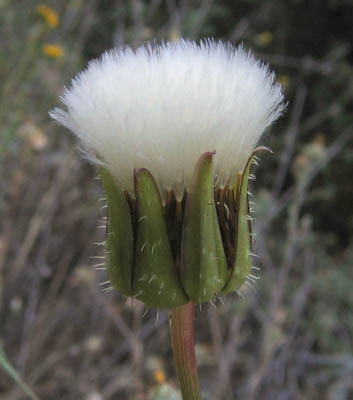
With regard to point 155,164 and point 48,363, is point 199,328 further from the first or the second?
point 155,164

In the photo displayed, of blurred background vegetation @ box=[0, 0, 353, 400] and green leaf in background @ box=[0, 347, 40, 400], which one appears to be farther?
blurred background vegetation @ box=[0, 0, 353, 400]

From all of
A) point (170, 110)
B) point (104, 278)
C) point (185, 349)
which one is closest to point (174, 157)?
point (170, 110)

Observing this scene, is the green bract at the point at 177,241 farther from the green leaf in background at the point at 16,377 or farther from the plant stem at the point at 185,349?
the green leaf in background at the point at 16,377

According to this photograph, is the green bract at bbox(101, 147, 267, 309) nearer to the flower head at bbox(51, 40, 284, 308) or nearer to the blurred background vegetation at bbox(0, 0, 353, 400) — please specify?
the flower head at bbox(51, 40, 284, 308)

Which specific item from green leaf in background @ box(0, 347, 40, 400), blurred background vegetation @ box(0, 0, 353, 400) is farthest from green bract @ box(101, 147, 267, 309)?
blurred background vegetation @ box(0, 0, 353, 400)

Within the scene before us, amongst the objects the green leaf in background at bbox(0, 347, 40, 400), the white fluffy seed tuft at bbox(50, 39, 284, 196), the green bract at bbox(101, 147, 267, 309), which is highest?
the white fluffy seed tuft at bbox(50, 39, 284, 196)

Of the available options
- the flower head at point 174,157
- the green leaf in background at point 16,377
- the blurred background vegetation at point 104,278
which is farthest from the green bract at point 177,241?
the blurred background vegetation at point 104,278

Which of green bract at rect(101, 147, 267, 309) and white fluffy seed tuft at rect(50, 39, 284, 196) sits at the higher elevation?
white fluffy seed tuft at rect(50, 39, 284, 196)

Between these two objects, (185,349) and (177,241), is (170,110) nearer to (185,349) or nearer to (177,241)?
(177,241)

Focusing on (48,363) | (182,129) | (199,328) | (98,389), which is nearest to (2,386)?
(48,363)
